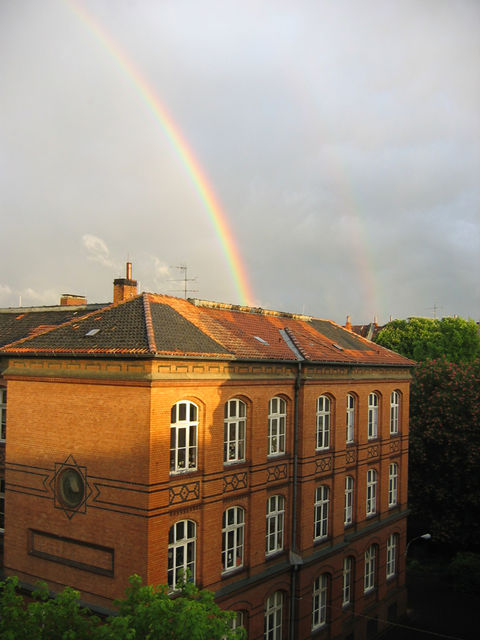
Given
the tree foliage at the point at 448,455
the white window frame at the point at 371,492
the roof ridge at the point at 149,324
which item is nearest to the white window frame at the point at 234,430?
the roof ridge at the point at 149,324

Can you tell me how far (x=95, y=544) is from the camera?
16.5 metres

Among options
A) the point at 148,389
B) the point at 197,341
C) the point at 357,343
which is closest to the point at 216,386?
the point at 197,341

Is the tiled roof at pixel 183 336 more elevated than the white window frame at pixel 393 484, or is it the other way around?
the tiled roof at pixel 183 336

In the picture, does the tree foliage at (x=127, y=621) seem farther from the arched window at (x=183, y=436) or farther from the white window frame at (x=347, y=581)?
the white window frame at (x=347, y=581)

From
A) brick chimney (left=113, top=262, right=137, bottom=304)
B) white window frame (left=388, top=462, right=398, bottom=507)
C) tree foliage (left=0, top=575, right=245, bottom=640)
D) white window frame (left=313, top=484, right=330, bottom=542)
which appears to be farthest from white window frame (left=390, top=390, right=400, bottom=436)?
tree foliage (left=0, top=575, right=245, bottom=640)

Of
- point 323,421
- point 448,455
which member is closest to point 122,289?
point 323,421

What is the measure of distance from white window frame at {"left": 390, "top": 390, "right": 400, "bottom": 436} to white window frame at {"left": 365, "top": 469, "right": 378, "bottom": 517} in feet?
8.91

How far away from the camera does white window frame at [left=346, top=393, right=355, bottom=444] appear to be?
2519 cm

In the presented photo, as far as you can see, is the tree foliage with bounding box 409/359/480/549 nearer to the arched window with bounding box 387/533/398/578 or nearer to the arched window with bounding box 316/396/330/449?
the arched window with bounding box 387/533/398/578

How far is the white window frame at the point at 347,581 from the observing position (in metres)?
24.8

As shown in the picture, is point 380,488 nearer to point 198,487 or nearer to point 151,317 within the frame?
point 198,487

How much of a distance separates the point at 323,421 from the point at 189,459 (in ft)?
25.8

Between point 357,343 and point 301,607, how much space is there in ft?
42.7

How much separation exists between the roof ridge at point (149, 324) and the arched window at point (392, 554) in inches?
701
